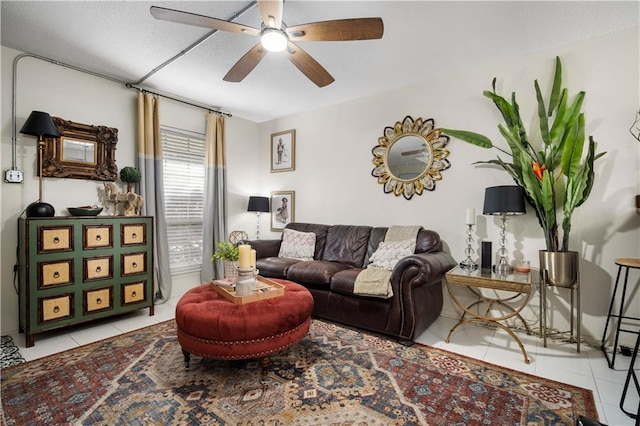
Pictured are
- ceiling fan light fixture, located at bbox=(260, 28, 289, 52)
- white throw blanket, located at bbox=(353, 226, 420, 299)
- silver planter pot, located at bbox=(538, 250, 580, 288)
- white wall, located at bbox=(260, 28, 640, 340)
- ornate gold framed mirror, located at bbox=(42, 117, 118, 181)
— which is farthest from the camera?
ornate gold framed mirror, located at bbox=(42, 117, 118, 181)

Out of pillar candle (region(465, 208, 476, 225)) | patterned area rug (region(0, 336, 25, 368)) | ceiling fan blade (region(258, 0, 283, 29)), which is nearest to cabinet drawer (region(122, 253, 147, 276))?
patterned area rug (region(0, 336, 25, 368))

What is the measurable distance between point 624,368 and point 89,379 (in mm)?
3803

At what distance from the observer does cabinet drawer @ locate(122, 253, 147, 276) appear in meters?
3.15

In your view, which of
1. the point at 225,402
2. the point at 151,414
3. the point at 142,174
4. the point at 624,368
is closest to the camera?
the point at 151,414

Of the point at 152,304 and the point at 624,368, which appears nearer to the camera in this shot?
the point at 624,368

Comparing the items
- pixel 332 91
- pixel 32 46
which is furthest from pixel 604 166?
pixel 32 46

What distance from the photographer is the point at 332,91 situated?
3.86 m

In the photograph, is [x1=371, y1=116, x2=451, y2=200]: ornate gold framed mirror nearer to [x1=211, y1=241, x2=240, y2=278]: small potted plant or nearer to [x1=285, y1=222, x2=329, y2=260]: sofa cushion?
[x1=285, y1=222, x2=329, y2=260]: sofa cushion

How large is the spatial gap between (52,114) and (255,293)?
9.45 feet

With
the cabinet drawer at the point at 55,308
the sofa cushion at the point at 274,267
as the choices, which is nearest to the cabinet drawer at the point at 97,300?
the cabinet drawer at the point at 55,308

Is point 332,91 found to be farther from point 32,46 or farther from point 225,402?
point 225,402

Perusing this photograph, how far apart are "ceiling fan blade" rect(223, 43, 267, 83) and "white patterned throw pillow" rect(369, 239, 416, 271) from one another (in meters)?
2.19

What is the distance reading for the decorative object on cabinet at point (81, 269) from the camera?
8.44 ft

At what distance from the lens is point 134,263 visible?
322cm
